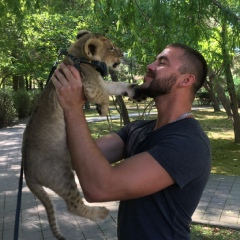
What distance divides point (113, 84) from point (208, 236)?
3314 mm

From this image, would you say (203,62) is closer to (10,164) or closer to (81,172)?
(81,172)

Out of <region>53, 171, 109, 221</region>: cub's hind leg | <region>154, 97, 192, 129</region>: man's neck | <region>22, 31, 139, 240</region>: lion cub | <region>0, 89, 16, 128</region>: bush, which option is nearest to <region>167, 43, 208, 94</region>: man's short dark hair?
<region>154, 97, 192, 129</region>: man's neck

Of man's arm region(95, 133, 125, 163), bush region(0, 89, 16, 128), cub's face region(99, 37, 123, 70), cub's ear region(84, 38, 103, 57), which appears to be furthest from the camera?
bush region(0, 89, 16, 128)

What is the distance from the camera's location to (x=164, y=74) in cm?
235

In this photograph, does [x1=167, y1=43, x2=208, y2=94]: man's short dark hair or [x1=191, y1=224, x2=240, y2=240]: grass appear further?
[x1=191, y1=224, x2=240, y2=240]: grass

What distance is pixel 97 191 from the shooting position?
1.94 m

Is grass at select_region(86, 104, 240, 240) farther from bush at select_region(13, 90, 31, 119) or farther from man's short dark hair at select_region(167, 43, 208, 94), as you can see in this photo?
bush at select_region(13, 90, 31, 119)

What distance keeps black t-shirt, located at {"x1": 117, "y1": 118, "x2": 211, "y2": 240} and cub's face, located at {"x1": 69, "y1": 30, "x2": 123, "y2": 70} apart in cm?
81

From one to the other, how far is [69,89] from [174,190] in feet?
2.84

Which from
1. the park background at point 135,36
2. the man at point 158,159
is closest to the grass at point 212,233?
the park background at point 135,36

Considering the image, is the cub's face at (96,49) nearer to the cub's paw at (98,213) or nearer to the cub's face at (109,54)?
the cub's face at (109,54)

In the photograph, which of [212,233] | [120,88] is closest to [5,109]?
[212,233]

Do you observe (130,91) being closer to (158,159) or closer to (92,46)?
(92,46)

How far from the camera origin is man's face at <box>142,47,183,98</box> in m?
2.36
